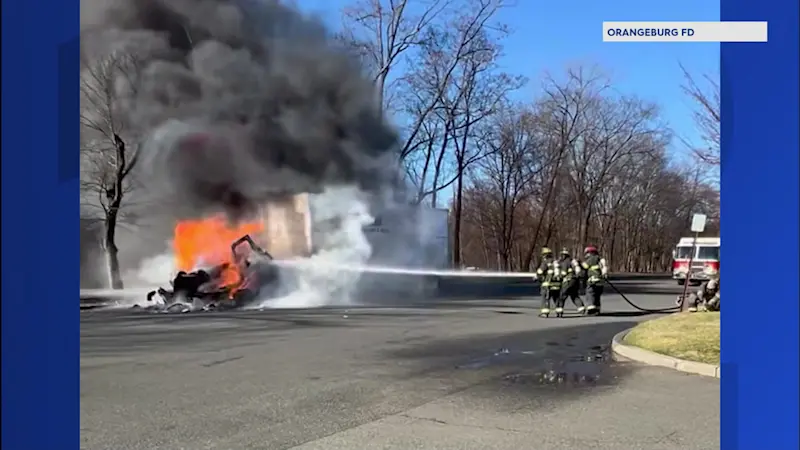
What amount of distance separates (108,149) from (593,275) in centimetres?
329

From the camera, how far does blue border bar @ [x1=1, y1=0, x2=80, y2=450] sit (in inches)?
105

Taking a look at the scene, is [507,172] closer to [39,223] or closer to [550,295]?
[550,295]

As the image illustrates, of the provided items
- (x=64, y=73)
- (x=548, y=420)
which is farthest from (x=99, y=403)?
(x=548, y=420)

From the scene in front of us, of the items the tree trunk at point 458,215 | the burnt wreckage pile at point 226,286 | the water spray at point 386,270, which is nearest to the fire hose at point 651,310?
the water spray at point 386,270

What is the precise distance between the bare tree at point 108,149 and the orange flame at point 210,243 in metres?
0.39

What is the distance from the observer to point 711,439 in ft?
10.5

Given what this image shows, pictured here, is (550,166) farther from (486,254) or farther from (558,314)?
(558,314)

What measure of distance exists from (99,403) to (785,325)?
11.1 ft

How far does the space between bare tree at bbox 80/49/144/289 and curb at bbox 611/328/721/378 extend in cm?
360

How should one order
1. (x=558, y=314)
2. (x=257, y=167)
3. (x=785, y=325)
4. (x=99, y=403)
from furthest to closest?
(x=257, y=167) → (x=558, y=314) → (x=99, y=403) → (x=785, y=325)

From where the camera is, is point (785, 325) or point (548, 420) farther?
point (548, 420)

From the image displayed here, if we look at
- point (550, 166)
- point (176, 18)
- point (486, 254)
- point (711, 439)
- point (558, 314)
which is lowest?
point (711, 439)

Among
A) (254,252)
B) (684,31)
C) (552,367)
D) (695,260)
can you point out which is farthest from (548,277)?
(254,252)

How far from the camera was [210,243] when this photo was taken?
4594 mm
